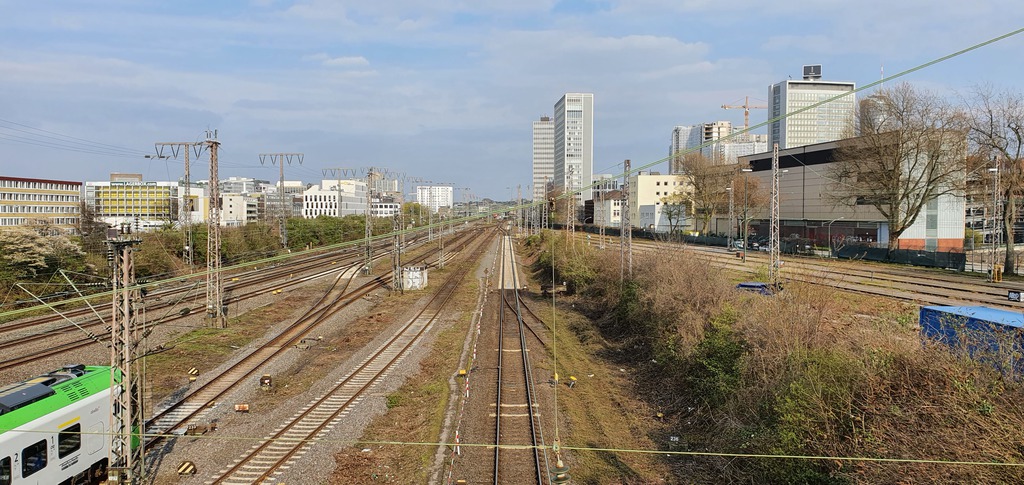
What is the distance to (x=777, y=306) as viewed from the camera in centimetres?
1223

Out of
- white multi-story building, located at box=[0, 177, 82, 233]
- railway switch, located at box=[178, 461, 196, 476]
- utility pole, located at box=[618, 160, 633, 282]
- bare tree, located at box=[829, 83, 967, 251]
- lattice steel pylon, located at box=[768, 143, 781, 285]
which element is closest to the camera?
railway switch, located at box=[178, 461, 196, 476]

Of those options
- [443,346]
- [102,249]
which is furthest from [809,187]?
[102,249]

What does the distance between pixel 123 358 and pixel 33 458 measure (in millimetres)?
1668

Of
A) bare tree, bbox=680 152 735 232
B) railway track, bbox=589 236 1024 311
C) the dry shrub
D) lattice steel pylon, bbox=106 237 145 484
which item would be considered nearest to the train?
lattice steel pylon, bbox=106 237 145 484

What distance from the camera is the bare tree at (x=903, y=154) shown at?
32.0 meters

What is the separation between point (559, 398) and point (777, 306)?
5.31 meters

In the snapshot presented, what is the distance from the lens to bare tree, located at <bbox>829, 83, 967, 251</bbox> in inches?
1260

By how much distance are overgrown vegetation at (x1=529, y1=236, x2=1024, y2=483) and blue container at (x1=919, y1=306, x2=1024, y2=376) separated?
0.33 m

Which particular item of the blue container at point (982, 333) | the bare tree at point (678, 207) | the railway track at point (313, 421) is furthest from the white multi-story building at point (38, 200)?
the blue container at point (982, 333)

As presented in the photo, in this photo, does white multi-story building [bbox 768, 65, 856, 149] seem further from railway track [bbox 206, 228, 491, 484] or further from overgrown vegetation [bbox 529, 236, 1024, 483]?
railway track [bbox 206, 228, 491, 484]

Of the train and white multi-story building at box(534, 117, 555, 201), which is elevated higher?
white multi-story building at box(534, 117, 555, 201)

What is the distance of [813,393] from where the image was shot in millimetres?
8859

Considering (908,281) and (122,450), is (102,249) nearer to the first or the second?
(122,450)

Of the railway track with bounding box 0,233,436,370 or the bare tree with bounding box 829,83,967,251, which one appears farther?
the bare tree with bounding box 829,83,967,251
